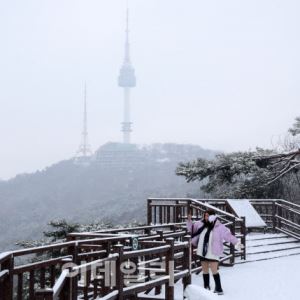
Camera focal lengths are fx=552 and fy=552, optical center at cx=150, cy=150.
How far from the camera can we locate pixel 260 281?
38.7 ft

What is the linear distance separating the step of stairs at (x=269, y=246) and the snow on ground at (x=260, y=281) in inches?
20.5

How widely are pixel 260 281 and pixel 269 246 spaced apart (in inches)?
213

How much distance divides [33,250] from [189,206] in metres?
10.4

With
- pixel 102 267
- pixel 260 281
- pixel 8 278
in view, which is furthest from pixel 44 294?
pixel 260 281

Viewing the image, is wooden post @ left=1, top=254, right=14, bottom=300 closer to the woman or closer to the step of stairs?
the woman

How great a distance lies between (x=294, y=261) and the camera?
15211 mm

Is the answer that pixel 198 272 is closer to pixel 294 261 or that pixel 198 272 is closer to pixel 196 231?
pixel 196 231

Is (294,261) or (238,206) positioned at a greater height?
(238,206)

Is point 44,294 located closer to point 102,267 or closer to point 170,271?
point 102,267

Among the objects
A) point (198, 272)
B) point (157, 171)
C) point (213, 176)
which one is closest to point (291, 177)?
point (213, 176)

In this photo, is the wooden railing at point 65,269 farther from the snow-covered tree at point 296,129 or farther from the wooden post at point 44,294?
the snow-covered tree at point 296,129

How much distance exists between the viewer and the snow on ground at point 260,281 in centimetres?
1020

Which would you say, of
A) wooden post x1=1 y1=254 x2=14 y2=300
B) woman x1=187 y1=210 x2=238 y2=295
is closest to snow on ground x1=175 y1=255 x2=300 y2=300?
woman x1=187 y1=210 x2=238 y2=295

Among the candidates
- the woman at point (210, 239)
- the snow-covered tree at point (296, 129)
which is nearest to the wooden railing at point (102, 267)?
the woman at point (210, 239)
